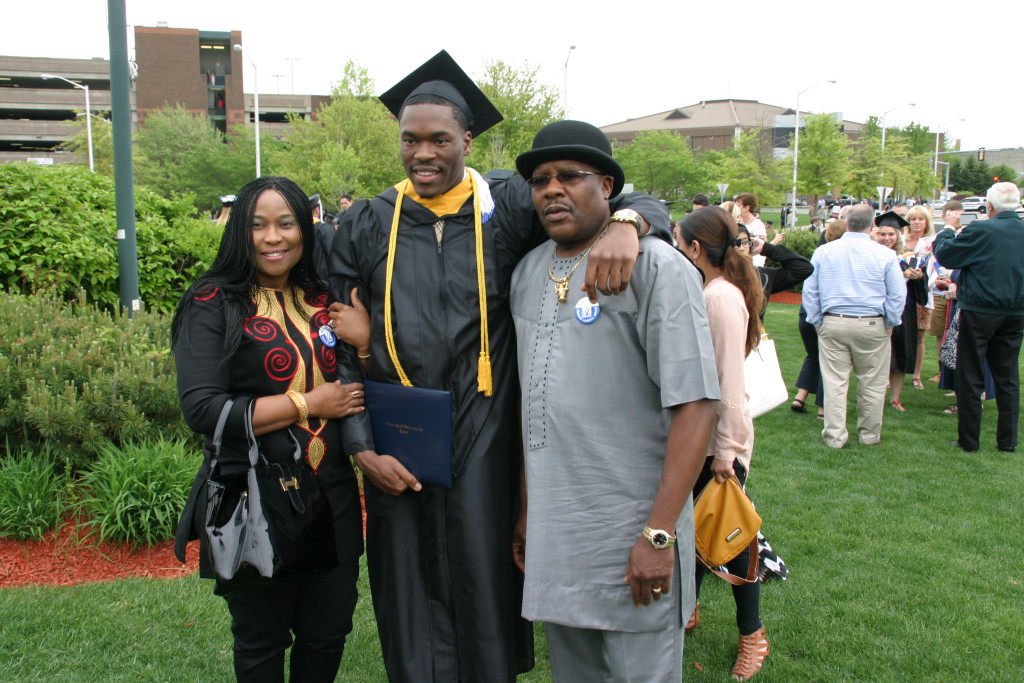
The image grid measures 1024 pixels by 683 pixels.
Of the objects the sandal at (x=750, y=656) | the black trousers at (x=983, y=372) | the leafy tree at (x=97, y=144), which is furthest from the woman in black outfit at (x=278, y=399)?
the leafy tree at (x=97, y=144)

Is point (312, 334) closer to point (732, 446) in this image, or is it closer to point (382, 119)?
point (732, 446)

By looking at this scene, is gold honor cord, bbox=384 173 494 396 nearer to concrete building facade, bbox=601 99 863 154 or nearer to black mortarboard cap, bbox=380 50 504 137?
black mortarboard cap, bbox=380 50 504 137

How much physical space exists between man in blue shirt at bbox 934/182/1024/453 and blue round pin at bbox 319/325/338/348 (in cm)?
630

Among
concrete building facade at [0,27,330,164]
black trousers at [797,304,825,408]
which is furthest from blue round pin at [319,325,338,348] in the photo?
concrete building facade at [0,27,330,164]

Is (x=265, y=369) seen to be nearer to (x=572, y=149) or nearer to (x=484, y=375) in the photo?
(x=484, y=375)

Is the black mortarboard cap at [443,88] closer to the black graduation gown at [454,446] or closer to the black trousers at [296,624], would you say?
the black graduation gown at [454,446]

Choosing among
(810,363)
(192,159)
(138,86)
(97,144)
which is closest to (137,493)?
(810,363)

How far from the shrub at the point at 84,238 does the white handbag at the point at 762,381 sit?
4.98 meters

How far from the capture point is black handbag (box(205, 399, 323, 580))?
2328 millimetres

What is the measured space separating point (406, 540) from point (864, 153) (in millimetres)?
49714

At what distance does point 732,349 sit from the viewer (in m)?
3.37

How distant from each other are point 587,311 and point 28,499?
3.88m

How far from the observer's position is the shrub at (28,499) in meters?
4.38

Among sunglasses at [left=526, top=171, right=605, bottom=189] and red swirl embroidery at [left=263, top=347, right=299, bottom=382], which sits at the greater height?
sunglasses at [left=526, top=171, right=605, bottom=189]
